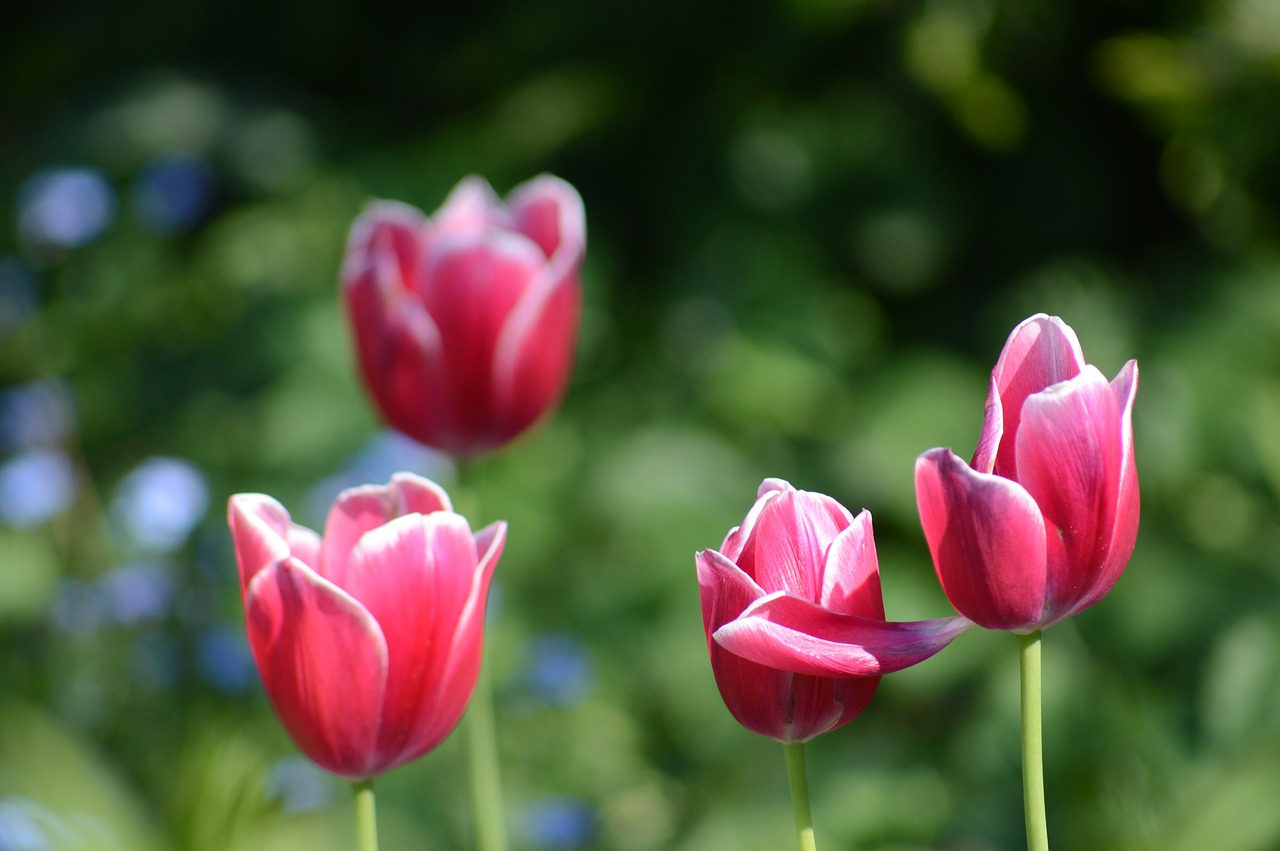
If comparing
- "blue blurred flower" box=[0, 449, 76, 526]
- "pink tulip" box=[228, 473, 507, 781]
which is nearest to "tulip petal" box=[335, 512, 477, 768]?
"pink tulip" box=[228, 473, 507, 781]

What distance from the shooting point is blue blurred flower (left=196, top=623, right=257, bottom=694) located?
142 centimetres

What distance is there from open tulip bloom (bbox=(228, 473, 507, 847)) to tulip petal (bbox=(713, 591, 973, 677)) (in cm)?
11

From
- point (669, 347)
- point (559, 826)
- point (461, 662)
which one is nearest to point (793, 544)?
point (461, 662)

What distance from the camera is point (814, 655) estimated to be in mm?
328

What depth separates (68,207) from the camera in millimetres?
2125

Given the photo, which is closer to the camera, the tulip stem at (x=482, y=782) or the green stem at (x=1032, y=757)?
the green stem at (x=1032, y=757)

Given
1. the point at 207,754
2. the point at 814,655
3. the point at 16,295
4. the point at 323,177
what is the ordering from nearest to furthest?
the point at 814,655, the point at 207,754, the point at 323,177, the point at 16,295

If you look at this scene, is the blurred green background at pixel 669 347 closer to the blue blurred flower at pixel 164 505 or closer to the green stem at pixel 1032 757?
the blue blurred flower at pixel 164 505

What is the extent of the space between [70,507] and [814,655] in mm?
1780

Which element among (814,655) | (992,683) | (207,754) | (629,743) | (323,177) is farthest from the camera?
(323,177)

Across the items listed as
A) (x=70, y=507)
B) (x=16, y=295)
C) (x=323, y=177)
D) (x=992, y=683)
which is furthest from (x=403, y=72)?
(x=992, y=683)

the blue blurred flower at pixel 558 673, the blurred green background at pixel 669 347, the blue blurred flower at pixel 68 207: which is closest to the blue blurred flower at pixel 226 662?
the blurred green background at pixel 669 347

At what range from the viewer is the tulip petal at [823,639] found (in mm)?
327

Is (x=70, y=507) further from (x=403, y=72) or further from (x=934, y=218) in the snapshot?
(x=934, y=218)
